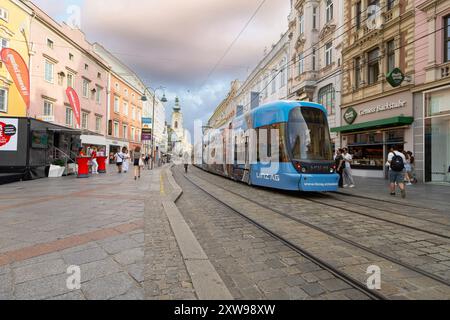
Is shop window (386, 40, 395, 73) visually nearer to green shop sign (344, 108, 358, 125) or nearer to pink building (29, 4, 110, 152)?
green shop sign (344, 108, 358, 125)

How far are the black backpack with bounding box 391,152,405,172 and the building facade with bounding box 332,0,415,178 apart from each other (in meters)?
6.93

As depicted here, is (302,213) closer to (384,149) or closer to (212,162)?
(384,149)

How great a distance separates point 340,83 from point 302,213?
17497 mm

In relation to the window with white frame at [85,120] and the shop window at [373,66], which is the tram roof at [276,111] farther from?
the window with white frame at [85,120]

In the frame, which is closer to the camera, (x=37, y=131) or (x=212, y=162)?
(x=37, y=131)

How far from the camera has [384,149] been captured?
1672 centimetres

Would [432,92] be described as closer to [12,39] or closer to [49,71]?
[12,39]

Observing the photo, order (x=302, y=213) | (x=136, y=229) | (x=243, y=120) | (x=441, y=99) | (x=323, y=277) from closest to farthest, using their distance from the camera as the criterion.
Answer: (x=323, y=277) → (x=136, y=229) → (x=302, y=213) → (x=243, y=120) → (x=441, y=99)

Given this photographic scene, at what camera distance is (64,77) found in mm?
27562

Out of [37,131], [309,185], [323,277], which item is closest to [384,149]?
[309,185]

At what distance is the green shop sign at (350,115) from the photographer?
19.0 metres

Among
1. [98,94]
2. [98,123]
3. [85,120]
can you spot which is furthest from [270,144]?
[98,94]

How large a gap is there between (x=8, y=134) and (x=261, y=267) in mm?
14505
